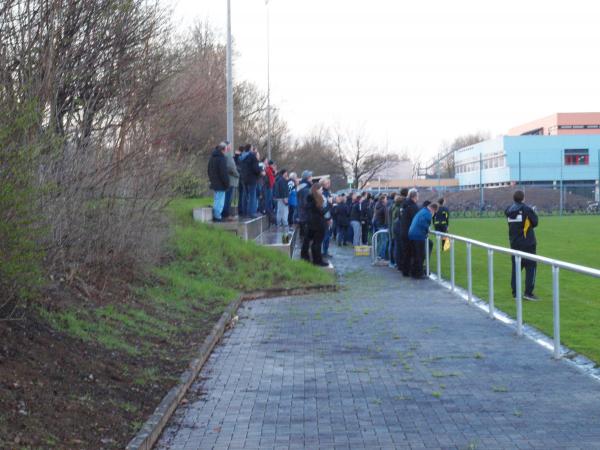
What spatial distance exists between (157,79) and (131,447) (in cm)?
804

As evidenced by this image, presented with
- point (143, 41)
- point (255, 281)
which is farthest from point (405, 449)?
point (255, 281)

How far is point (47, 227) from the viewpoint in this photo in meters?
8.41

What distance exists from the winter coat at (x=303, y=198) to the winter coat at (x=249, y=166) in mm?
1223

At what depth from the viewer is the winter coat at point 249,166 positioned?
24.6 meters

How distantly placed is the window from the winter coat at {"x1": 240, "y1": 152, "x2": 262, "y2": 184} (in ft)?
195

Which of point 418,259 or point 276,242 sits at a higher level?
point 276,242

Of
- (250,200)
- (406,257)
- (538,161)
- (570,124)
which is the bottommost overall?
(406,257)

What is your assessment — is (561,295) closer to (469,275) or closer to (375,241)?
(469,275)

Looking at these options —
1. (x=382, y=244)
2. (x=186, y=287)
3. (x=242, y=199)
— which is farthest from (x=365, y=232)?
(x=186, y=287)

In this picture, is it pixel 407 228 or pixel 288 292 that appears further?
pixel 407 228

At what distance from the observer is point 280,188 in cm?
2755

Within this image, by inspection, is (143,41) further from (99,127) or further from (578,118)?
(578,118)

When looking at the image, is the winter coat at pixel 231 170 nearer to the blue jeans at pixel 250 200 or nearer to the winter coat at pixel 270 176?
the blue jeans at pixel 250 200

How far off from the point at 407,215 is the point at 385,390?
12.3m
